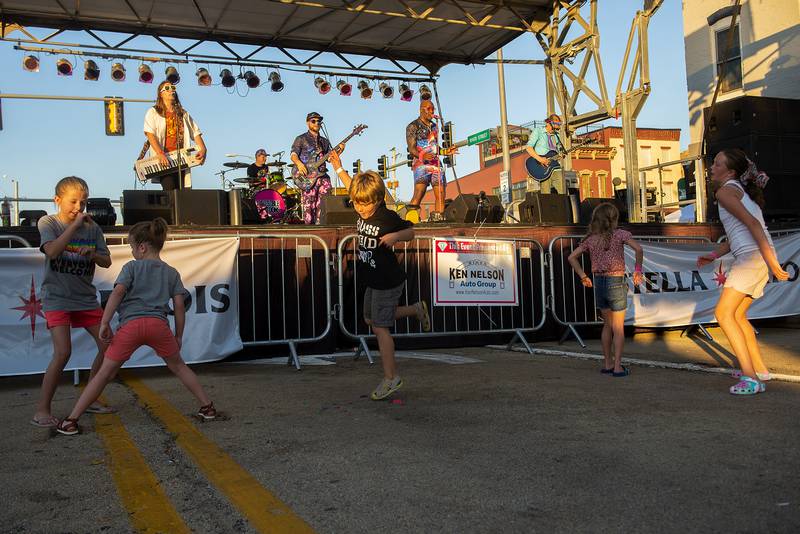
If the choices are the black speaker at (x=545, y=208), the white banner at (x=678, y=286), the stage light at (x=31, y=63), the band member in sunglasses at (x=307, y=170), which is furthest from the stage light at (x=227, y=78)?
the white banner at (x=678, y=286)

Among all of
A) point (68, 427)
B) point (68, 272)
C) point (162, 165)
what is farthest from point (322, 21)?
point (68, 427)

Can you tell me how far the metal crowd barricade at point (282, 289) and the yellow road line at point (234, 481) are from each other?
10.3 ft

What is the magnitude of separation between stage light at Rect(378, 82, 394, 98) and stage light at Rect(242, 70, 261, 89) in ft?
10.5

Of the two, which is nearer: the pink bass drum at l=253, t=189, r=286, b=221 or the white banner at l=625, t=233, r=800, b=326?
the white banner at l=625, t=233, r=800, b=326

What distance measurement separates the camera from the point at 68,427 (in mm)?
4133

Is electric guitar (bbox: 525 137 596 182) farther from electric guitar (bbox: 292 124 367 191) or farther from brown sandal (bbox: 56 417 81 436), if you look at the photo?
brown sandal (bbox: 56 417 81 436)

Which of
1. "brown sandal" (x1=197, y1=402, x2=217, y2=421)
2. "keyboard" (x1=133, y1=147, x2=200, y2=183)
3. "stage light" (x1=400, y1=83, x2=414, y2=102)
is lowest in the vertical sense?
"brown sandal" (x1=197, y1=402, x2=217, y2=421)

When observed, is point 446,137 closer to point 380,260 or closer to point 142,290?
point 380,260

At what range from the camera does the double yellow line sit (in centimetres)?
258

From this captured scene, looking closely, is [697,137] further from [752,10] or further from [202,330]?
[202,330]

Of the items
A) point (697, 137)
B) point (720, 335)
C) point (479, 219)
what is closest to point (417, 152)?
point (479, 219)

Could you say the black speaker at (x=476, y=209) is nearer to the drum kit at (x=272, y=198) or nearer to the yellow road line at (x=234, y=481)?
the drum kit at (x=272, y=198)

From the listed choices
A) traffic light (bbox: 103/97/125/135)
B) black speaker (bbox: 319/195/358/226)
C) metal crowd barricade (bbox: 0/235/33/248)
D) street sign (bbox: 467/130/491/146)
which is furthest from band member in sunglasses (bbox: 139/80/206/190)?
street sign (bbox: 467/130/491/146)

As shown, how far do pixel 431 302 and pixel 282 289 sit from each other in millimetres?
1924
